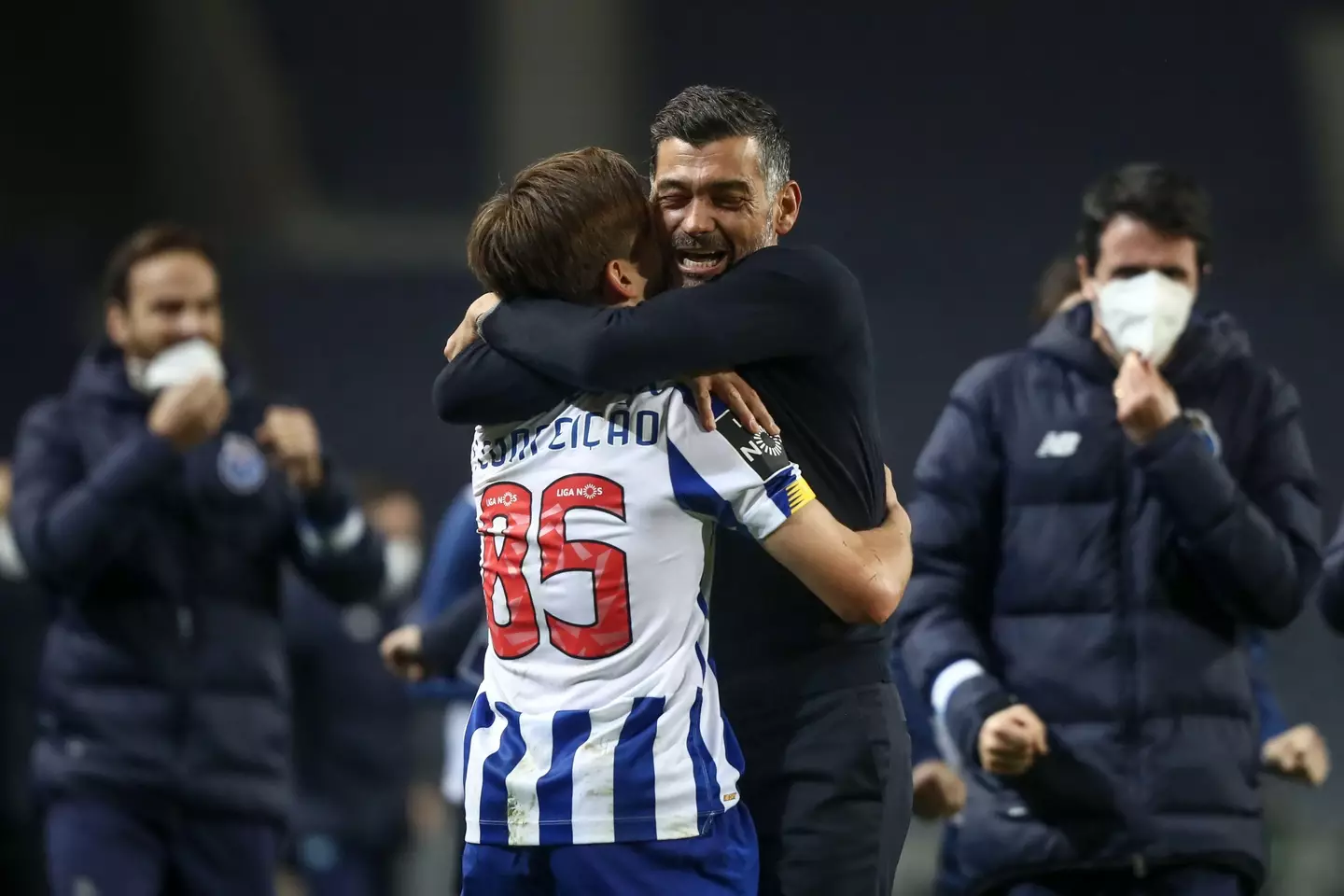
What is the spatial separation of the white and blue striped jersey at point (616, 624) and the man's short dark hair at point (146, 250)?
7.97ft

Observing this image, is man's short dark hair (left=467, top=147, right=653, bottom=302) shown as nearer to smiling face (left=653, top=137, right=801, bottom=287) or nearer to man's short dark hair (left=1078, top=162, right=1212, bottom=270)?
smiling face (left=653, top=137, right=801, bottom=287)

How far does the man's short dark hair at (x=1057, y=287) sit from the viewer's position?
435 cm

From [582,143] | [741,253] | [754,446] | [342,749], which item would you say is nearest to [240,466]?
[741,253]

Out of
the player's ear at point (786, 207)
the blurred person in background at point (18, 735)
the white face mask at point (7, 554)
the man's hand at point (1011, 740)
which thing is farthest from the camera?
the blurred person in background at point (18, 735)

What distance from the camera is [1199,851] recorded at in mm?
3352

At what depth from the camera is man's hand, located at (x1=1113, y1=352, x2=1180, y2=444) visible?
335cm

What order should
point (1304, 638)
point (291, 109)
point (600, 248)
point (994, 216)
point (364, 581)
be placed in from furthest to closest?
point (291, 109) < point (994, 216) < point (1304, 638) < point (364, 581) < point (600, 248)

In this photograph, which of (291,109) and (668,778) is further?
(291,109)

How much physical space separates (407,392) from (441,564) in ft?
17.3

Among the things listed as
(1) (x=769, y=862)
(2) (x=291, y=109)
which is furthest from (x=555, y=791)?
(2) (x=291, y=109)

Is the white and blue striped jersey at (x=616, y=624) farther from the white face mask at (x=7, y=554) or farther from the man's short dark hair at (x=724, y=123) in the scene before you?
the white face mask at (x=7, y=554)

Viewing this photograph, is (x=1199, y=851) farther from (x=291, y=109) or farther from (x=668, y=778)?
(x=291, y=109)

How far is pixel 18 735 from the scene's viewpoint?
7.45 m

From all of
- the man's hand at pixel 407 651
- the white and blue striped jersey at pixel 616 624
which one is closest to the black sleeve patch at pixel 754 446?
the white and blue striped jersey at pixel 616 624
